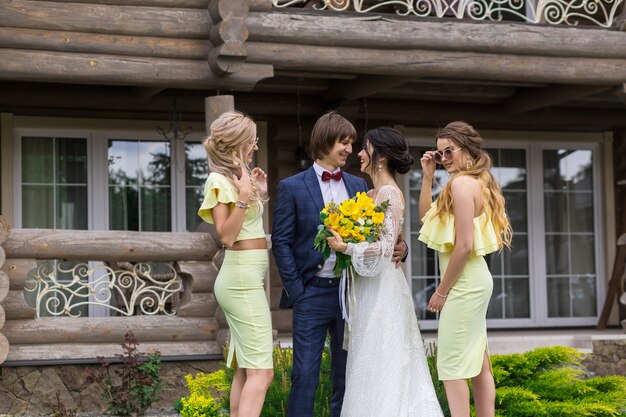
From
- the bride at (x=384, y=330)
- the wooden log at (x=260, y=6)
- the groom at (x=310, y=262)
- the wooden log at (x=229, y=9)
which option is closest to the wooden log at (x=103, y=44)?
the wooden log at (x=229, y=9)

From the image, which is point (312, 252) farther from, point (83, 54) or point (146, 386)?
point (83, 54)

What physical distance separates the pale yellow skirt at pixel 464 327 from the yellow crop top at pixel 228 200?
109 centimetres

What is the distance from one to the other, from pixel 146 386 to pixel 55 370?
2.65 feet

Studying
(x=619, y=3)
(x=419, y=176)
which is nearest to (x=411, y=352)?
(x=619, y=3)

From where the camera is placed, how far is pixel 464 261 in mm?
5668

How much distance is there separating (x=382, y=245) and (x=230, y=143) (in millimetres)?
967

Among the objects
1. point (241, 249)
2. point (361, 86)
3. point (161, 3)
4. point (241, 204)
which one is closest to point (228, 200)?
point (241, 204)

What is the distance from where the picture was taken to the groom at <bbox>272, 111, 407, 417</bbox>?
5.68 m

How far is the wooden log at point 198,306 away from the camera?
9.00 m

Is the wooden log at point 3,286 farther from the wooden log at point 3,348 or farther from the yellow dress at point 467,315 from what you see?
the yellow dress at point 467,315

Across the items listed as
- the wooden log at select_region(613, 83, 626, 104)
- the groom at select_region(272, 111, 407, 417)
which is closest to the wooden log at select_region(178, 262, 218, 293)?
the groom at select_region(272, 111, 407, 417)

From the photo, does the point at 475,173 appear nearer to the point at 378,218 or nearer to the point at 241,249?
the point at 378,218

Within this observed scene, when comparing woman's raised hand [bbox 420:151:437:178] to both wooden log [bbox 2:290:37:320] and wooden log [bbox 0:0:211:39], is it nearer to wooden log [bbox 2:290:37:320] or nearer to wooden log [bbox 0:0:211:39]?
wooden log [bbox 0:0:211:39]

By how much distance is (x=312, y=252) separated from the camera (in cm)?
575
